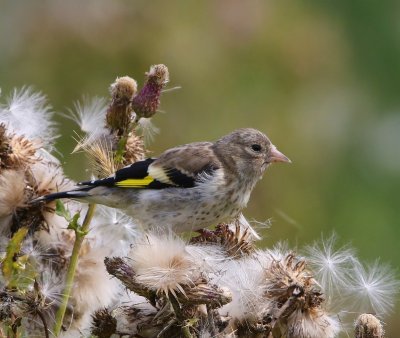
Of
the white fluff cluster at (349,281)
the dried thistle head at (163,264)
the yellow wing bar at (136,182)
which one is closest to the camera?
the dried thistle head at (163,264)

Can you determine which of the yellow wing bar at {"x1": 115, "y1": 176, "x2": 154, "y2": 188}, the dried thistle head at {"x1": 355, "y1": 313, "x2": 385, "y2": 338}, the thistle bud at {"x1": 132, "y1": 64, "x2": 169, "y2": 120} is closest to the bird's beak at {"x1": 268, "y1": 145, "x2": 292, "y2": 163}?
the yellow wing bar at {"x1": 115, "y1": 176, "x2": 154, "y2": 188}

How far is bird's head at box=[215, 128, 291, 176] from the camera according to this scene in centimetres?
412

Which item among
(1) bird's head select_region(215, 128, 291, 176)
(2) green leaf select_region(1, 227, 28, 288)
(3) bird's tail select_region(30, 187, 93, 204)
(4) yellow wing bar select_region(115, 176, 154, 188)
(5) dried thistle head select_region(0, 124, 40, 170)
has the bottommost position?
(2) green leaf select_region(1, 227, 28, 288)

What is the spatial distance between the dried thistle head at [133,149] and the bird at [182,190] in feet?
0.08

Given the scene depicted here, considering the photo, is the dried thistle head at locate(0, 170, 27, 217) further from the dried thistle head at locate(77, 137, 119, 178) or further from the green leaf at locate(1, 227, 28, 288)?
the green leaf at locate(1, 227, 28, 288)

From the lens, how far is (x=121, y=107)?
11.4 ft

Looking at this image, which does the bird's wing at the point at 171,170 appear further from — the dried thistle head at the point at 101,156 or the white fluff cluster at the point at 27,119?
the white fluff cluster at the point at 27,119

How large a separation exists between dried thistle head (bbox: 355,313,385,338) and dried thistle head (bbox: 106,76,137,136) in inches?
40.1

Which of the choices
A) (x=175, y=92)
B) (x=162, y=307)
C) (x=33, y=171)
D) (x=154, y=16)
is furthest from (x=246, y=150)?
(x=154, y=16)

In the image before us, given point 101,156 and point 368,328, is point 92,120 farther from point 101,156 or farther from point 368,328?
point 368,328

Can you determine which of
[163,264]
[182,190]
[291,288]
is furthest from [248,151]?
[163,264]

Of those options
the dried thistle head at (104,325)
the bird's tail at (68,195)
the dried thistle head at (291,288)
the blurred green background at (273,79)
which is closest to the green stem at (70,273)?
the dried thistle head at (104,325)

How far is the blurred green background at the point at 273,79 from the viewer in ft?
20.6

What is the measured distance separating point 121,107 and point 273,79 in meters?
3.76
